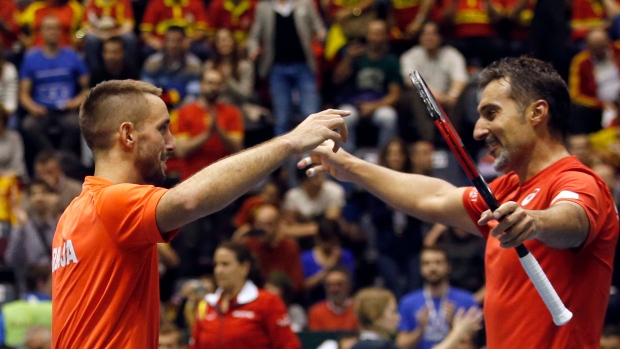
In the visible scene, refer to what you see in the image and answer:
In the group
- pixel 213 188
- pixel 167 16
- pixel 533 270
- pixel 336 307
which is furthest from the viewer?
pixel 167 16

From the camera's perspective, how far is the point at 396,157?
40.9 feet

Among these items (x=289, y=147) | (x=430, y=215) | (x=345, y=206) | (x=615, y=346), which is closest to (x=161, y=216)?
(x=289, y=147)

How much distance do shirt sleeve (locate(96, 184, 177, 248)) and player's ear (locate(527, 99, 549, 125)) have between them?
83.9 inches

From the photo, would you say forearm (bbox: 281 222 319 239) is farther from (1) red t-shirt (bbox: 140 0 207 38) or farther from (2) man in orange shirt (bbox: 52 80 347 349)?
(2) man in orange shirt (bbox: 52 80 347 349)

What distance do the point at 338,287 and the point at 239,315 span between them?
2478mm

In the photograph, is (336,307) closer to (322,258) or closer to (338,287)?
(338,287)

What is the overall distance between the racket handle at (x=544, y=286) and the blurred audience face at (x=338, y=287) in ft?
21.3

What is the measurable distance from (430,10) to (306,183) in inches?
154

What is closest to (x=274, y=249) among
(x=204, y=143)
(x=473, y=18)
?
(x=204, y=143)

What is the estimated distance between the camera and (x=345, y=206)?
13273 mm

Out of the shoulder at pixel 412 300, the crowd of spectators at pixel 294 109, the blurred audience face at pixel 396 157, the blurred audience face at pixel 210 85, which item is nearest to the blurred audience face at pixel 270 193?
the crowd of spectators at pixel 294 109

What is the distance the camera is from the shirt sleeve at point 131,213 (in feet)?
14.3

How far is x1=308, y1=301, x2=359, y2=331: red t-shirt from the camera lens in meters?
11.0

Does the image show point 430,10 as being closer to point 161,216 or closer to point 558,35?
point 558,35
